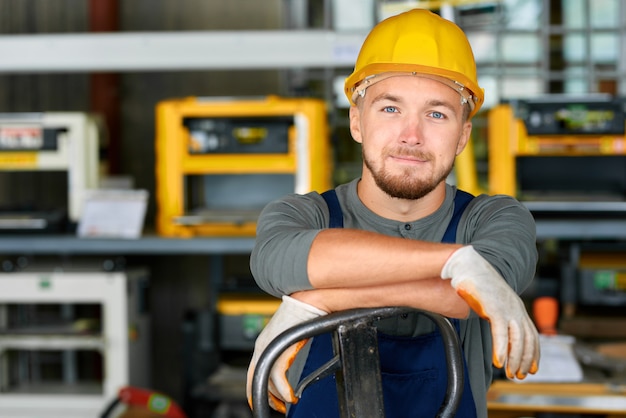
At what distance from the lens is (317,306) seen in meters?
1.23

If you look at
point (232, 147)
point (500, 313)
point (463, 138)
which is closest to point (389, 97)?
point (463, 138)

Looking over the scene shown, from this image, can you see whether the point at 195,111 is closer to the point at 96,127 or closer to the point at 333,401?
the point at 96,127

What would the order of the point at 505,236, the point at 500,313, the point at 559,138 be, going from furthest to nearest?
the point at 559,138
the point at 505,236
the point at 500,313

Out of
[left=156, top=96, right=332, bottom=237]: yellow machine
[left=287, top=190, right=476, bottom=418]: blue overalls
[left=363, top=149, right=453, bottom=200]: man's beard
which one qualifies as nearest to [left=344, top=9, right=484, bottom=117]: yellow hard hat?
[left=363, top=149, right=453, bottom=200]: man's beard

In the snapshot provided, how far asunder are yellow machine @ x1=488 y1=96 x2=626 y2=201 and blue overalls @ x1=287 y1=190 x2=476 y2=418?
4.94ft

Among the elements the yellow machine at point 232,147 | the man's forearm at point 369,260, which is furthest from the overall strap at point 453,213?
the yellow machine at point 232,147

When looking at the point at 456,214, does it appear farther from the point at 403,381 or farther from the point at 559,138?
the point at 559,138

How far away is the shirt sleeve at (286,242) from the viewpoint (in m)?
1.25

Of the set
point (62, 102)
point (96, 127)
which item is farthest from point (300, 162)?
point (62, 102)

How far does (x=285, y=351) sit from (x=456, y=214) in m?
0.47

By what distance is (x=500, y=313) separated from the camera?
1.08 metres

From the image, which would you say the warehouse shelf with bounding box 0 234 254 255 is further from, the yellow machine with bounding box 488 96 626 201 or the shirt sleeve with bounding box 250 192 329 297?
the shirt sleeve with bounding box 250 192 329 297

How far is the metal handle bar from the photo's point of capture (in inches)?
41.7

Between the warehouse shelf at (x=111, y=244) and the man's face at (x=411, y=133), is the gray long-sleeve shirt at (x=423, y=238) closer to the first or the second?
the man's face at (x=411, y=133)
